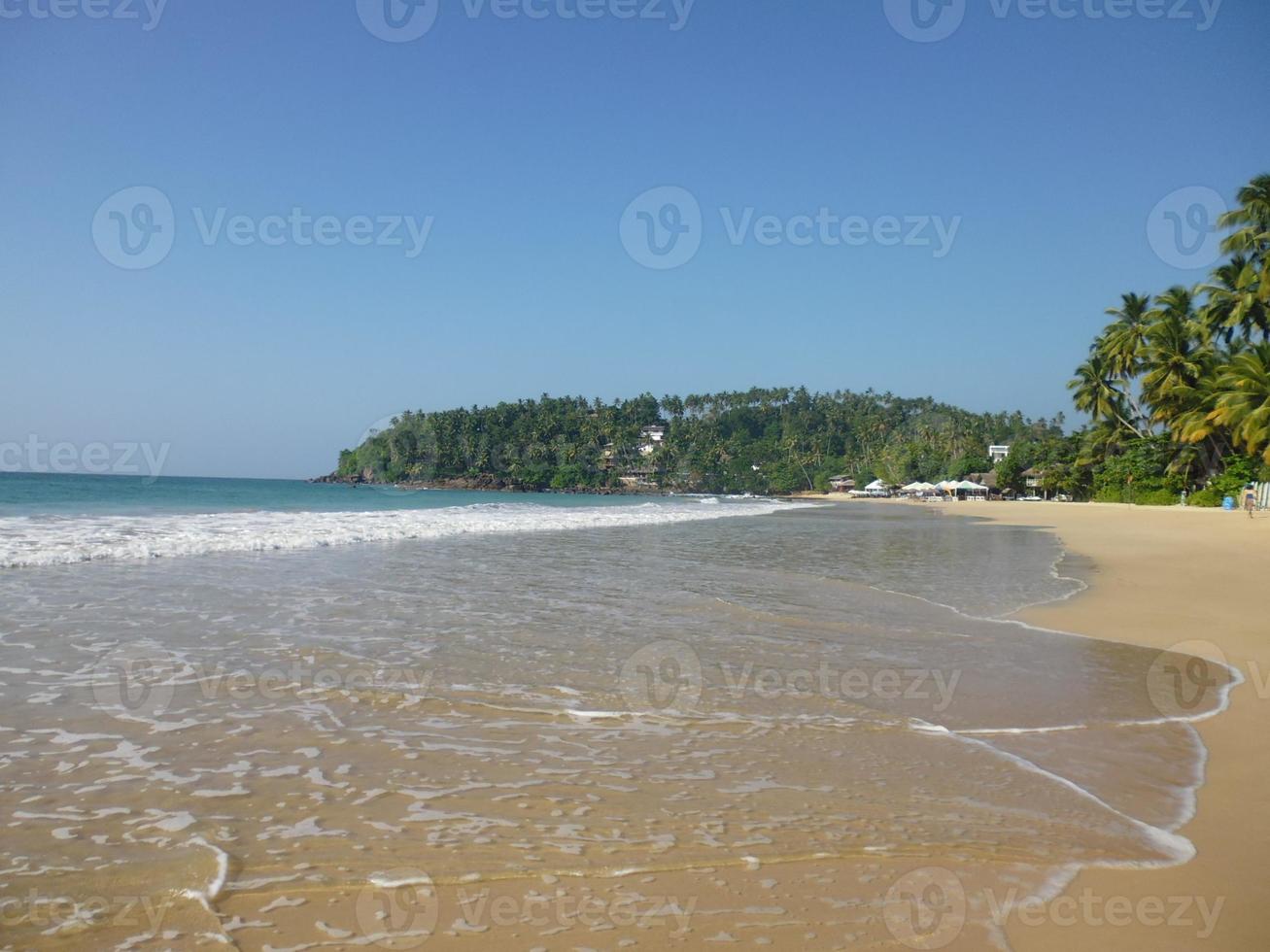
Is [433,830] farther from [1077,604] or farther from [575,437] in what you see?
[575,437]

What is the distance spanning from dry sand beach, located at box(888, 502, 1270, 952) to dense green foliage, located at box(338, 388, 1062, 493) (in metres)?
109

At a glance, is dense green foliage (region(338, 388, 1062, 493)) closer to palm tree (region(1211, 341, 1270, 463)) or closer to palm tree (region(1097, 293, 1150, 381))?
palm tree (region(1097, 293, 1150, 381))

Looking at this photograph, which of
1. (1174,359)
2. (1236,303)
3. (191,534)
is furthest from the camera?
(1174,359)

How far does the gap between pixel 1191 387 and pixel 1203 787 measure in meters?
51.6

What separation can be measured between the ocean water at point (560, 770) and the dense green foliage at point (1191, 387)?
118 feet

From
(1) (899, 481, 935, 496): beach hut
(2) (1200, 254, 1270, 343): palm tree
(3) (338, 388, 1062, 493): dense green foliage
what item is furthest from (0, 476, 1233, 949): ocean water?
(3) (338, 388, 1062, 493): dense green foliage

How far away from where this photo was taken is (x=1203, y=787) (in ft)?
13.5

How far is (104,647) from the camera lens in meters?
6.53

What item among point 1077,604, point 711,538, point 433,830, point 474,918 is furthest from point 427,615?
point 711,538

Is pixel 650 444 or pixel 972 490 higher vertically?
pixel 650 444

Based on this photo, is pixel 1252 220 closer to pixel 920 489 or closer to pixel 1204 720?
pixel 1204 720

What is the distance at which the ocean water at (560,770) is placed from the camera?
281cm

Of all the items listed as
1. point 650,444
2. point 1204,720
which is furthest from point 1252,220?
point 650,444

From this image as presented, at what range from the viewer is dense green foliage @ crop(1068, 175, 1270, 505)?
36.3m
